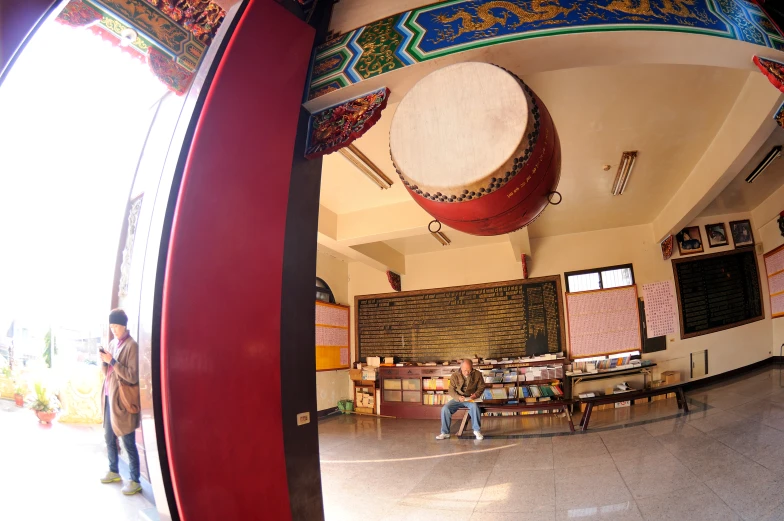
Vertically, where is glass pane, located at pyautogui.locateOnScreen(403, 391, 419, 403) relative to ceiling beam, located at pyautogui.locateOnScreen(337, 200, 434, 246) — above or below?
below

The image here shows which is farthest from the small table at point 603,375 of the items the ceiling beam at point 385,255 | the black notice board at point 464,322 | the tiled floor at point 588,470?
the ceiling beam at point 385,255

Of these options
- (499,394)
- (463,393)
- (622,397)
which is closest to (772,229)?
(622,397)

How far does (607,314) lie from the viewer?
6.36 meters

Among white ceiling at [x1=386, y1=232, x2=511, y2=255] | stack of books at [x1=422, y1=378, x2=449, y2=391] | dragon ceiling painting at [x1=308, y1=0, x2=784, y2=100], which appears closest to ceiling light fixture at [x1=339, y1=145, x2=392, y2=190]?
dragon ceiling painting at [x1=308, y1=0, x2=784, y2=100]

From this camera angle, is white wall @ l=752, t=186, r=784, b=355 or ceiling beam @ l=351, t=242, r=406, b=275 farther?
ceiling beam @ l=351, t=242, r=406, b=275

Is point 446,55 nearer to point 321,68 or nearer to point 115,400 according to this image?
point 321,68

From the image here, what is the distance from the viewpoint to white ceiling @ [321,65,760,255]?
10.1ft

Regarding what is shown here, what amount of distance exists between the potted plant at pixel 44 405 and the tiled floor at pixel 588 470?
1930 millimetres

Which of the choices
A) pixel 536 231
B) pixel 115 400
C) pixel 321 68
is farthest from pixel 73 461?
pixel 536 231

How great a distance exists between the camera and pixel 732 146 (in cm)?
368

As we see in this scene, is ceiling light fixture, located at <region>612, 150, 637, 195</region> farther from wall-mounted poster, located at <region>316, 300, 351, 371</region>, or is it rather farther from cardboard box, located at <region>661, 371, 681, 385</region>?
wall-mounted poster, located at <region>316, 300, 351, 371</region>

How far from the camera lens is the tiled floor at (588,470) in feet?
Answer: 7.21

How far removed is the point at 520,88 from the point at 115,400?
1419mm

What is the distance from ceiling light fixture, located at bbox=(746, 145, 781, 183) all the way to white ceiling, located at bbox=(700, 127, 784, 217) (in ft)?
0.12
